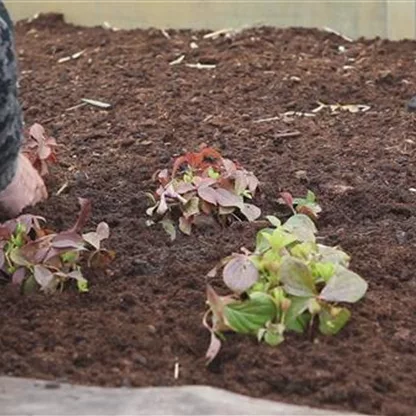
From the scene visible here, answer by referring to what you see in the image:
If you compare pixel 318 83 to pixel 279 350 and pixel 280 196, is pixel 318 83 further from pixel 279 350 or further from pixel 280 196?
pixel 279 350

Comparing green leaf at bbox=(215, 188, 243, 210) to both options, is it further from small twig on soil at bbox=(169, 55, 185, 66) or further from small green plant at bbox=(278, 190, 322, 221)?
small twig on soil at bbox=(169, 55, 185, 66)

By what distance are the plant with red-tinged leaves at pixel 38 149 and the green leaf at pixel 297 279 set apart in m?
0.85

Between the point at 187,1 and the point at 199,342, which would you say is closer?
the point at 199,342

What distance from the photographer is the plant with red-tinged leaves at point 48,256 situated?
6.84 feet

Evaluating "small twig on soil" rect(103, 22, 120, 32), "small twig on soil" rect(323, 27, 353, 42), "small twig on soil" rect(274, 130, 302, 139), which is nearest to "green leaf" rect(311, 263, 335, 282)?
"small twig on soil" rect(274, 130, 302, 139)

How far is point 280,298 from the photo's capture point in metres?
1.89

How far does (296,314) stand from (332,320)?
0.06m

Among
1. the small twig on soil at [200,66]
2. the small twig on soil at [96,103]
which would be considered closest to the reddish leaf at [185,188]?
the small twig on soil at [96,103]

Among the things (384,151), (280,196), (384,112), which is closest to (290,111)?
(384,112)

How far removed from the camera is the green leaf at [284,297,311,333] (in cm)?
189

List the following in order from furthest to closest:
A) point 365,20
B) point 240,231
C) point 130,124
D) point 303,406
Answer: point 365,20 < point 130,124 < point 240,231 < point 303,406

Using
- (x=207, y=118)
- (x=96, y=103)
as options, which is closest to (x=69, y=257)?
(x=207, y=118)

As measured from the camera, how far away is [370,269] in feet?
6.99

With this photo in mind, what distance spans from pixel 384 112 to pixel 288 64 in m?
0.53
